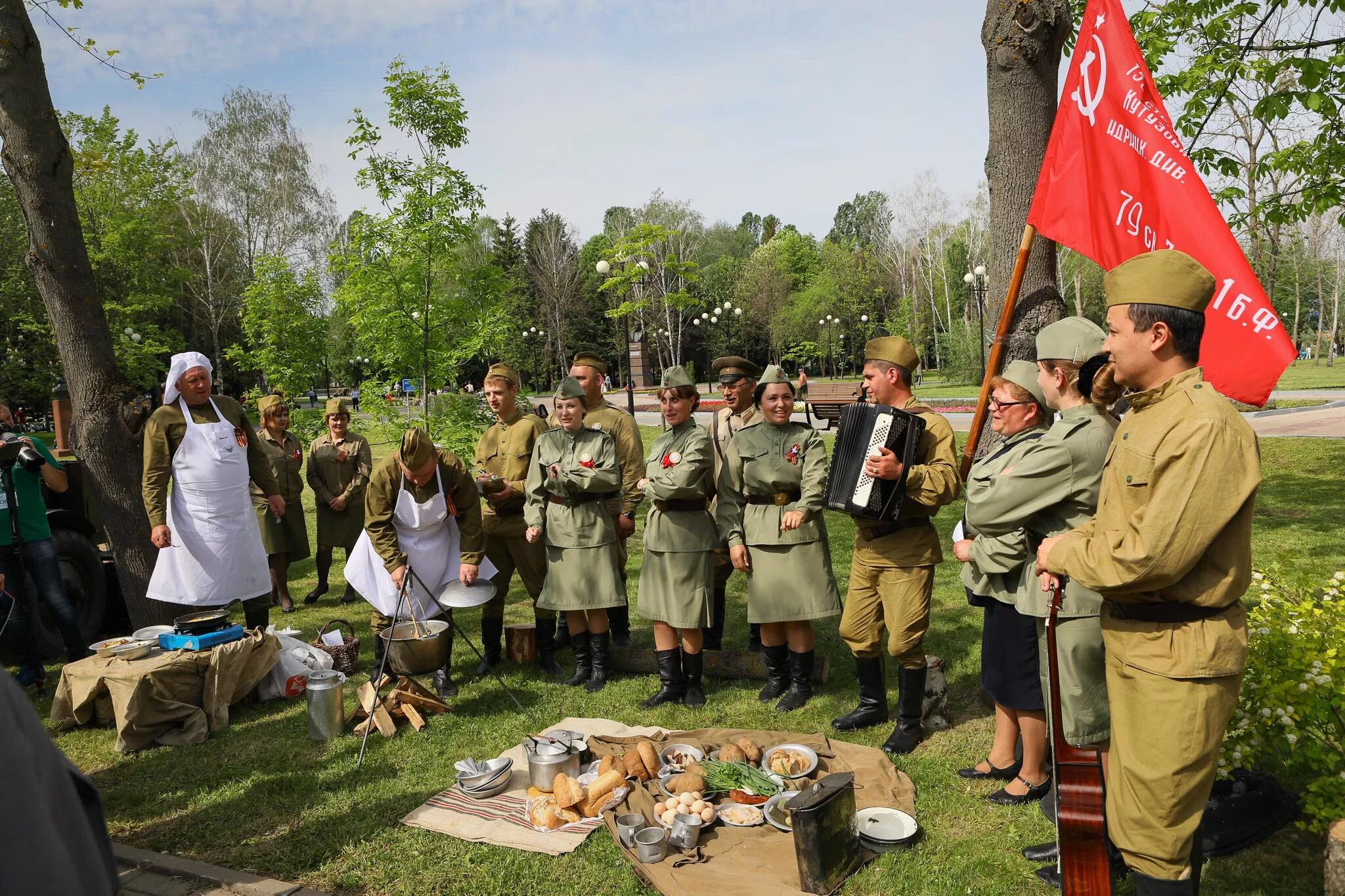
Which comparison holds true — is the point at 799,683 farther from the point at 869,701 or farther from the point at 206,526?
the point at 206,526

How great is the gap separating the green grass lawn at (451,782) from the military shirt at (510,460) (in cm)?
116

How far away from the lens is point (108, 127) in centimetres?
2731

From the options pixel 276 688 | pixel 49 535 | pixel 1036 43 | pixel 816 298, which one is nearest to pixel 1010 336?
pixel 1036 43

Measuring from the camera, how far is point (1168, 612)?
2.64 meters

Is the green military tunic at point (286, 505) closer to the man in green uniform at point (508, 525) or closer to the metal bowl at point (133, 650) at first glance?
the metal bowl at point (133, 650)

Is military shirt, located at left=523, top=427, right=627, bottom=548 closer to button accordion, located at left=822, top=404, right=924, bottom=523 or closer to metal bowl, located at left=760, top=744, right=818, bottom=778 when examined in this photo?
button accordion, located at left=822, top=404, right=924, bottom=523

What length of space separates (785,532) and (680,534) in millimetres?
747

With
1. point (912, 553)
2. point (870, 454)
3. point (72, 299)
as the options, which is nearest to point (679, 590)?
point (912, 553)

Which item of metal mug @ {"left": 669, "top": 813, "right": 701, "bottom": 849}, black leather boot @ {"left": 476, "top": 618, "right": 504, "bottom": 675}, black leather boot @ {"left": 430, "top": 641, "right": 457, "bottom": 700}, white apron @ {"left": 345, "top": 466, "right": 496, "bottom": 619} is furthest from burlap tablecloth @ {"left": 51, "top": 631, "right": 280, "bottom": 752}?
metal mug @ {"left": 669, "top": 813, "right": 701, "bottom": 849}

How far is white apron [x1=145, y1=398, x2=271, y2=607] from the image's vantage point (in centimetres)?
652

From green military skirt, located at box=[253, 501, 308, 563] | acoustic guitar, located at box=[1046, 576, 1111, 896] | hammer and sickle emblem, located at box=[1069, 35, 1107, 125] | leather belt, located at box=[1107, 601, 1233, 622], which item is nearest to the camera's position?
leather belt, located at box=[1107, 601, 1233, 622]

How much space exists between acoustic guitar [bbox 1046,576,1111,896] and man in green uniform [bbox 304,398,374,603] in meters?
7.47

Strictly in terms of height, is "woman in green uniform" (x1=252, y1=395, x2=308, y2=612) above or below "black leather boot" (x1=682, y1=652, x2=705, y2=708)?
above

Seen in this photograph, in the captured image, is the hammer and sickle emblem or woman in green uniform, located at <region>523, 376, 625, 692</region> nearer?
the hammer and sickle emblem
